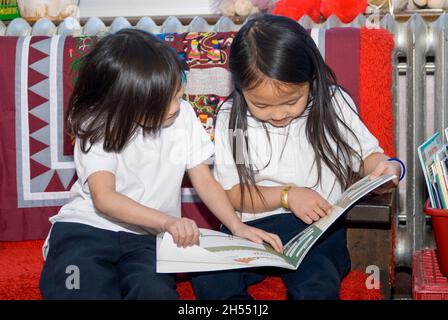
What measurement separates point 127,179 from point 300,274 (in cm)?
39

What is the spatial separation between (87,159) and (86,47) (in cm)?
49

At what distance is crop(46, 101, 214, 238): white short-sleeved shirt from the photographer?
1.39 m

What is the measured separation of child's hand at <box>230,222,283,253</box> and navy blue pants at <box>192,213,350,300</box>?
6 centimetres

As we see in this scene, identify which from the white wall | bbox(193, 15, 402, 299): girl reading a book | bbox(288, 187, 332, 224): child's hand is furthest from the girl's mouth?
the white wall

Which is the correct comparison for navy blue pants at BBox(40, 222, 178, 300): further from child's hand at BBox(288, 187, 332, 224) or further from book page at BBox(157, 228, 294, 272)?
child's hand at BBox(288, 187, 332, 224)

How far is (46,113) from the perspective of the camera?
173 centimetres

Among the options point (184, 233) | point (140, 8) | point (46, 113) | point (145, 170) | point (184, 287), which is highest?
point (140, 8)

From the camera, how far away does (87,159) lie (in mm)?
1357

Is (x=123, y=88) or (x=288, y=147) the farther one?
(x=288, y=147)

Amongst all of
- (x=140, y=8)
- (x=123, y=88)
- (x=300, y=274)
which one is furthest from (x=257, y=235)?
(x=140, y=8)

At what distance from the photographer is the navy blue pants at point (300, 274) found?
1249mm

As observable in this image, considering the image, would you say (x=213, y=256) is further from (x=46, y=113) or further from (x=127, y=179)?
(x=46, y=113)
